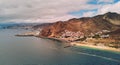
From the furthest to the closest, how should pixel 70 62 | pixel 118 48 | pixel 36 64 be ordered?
pixel 118 48 < pixel 70 62 < pixel 36 64

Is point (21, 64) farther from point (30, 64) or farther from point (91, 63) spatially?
point (91, 63)

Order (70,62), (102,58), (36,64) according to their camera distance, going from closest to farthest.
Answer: (36,64), (70,62), (102,58)

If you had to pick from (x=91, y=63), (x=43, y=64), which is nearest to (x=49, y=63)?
(x=43, y=64)

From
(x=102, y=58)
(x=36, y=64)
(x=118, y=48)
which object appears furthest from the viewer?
(x=118, y=48)

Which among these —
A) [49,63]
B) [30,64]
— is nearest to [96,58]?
[49,63]

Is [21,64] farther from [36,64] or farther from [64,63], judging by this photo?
[64,63]

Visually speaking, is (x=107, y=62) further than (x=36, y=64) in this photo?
Yes

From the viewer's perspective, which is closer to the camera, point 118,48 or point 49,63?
point 49,63

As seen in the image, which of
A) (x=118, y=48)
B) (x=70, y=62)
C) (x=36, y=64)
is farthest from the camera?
(x=118, y=48)
